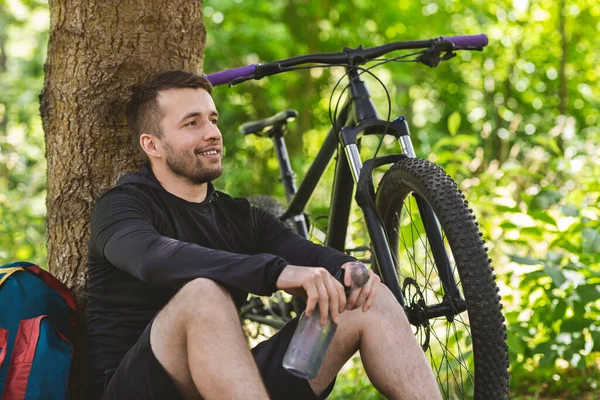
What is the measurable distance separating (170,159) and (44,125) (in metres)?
0.65

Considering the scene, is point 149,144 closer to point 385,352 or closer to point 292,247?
point 292,247

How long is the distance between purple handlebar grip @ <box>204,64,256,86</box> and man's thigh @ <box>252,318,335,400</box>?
2.92 ft

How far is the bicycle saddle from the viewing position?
318 cm

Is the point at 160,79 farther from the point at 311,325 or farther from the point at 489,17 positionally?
the point at 489,17

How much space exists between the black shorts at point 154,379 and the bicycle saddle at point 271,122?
145 centimetres

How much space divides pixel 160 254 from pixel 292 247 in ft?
1.95

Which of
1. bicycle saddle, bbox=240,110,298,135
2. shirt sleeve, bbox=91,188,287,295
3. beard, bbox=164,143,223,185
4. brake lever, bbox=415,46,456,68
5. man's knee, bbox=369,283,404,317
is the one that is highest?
bicycle saddle, bbox=240,110,298,135

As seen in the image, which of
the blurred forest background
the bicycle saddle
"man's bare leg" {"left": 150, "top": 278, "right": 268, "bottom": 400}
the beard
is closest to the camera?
"man's bare leg" {"left": 150, "top": 278, "right": 268, "bottom": 400}

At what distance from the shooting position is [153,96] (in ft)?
7.43

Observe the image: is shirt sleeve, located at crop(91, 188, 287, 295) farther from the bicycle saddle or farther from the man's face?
the bicycle saddle

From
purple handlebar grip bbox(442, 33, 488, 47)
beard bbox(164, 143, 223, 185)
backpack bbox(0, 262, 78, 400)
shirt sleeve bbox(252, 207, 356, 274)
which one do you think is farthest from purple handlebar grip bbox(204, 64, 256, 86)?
backpack bbox(0, 262, 78, 400)

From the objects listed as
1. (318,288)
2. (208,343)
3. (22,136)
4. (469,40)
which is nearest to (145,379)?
(208,343)

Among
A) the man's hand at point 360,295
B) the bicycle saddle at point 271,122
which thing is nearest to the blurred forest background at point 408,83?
the bicycle saddle at point 271,122

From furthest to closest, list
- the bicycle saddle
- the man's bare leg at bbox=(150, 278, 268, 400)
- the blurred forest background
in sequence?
the blurred forest background
the bicycle saddle
the man's bare leg at bbox=(150, 278, 268, 400)
